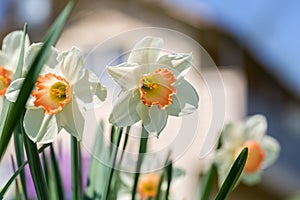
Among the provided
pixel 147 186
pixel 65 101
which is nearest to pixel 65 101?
pixel 65 101

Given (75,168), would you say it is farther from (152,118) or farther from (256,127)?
(256,127)

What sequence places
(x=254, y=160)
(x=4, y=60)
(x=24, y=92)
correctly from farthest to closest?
(x=254, y=160), (x=4, y=60), (x=24, y=92)

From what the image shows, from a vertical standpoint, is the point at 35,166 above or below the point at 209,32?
below

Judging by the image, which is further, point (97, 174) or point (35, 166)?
point (97, 174)

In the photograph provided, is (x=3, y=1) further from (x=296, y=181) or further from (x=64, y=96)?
(x=64, y=96)

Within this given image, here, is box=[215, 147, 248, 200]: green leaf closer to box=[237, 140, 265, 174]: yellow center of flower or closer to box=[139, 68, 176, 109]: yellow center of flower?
box=[139, 68, 176, 109]: yellow center of flower

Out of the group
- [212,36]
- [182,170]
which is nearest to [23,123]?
[182,170]

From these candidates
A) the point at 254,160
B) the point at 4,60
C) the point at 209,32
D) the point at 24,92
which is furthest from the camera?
the point at 209,32

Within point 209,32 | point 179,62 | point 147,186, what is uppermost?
point 209,32
